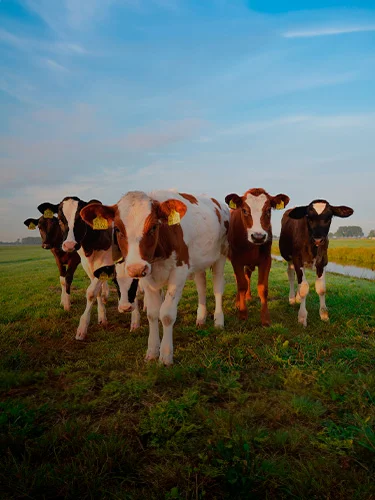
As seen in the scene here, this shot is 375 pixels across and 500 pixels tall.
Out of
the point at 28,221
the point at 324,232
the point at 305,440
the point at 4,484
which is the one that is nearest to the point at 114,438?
the point at 4,484

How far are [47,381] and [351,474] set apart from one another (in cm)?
364

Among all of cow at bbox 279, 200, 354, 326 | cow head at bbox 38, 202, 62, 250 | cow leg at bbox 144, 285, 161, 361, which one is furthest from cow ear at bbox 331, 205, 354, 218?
cow head at bbox 38, 202, 62, 250

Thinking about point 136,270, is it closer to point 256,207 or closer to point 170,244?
point 170,244

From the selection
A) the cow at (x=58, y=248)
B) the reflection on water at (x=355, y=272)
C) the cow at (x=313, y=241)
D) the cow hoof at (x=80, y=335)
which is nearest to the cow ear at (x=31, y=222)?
the cow at (x=58, y=248)

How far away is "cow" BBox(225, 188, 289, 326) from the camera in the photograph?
6.58m

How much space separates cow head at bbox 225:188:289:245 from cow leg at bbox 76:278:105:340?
312 centimetres

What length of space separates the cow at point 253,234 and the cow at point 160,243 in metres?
0.73

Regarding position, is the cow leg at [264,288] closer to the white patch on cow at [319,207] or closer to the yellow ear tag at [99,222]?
the white patch on cow at [319,207]

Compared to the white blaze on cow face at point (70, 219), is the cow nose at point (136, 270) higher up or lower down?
lower down

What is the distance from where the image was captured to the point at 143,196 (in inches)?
189

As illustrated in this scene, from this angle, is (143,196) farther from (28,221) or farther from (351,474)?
(28,221)

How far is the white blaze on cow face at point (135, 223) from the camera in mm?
4285

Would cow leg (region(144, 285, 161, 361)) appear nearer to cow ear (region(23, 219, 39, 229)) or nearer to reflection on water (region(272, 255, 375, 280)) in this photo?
cow ear (region(23, 219, 39, 229))

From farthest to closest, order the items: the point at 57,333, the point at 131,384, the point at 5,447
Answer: the point at 57,333 < the point at 131,384 < the point at 5,447
